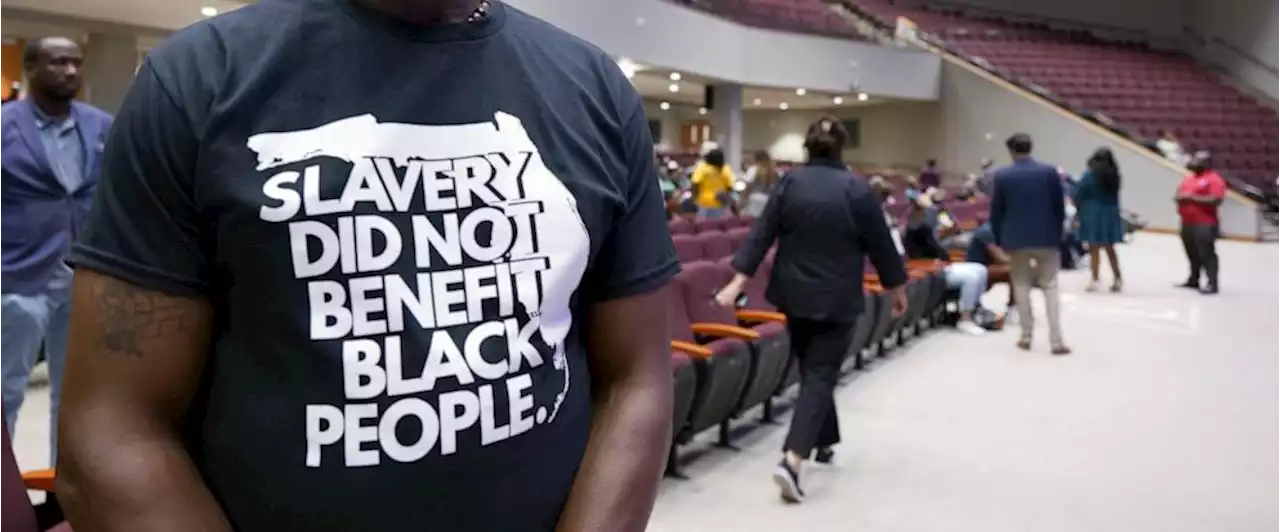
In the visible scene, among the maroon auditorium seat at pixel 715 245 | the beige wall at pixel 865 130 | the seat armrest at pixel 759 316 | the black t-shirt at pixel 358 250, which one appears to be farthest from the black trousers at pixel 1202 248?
the black t-shirt at pixel 358 250

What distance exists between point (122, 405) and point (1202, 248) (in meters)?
11.0

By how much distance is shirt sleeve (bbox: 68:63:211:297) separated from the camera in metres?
0.80

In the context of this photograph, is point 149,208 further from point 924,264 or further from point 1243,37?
point 1243,37

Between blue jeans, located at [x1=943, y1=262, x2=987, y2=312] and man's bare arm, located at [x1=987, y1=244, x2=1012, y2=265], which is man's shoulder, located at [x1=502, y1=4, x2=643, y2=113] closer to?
blue jeans, located at [x1=943, y1=262, x2=987, y2=312]

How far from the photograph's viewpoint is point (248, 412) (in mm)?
845

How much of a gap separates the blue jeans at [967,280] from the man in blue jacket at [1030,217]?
93cm

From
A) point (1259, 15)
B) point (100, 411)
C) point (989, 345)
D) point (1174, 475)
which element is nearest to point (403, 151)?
point (100, 411)

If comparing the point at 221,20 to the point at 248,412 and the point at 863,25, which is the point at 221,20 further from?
the point at 863,25

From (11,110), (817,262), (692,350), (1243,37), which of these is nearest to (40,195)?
(11,110)

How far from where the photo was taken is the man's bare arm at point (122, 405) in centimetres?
80

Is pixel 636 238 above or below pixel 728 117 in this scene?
below

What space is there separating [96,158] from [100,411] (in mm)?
2476

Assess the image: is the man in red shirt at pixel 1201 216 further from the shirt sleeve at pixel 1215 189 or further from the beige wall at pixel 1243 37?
the beige wall at pixel 1243 37

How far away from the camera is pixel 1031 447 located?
4727 millimetres
